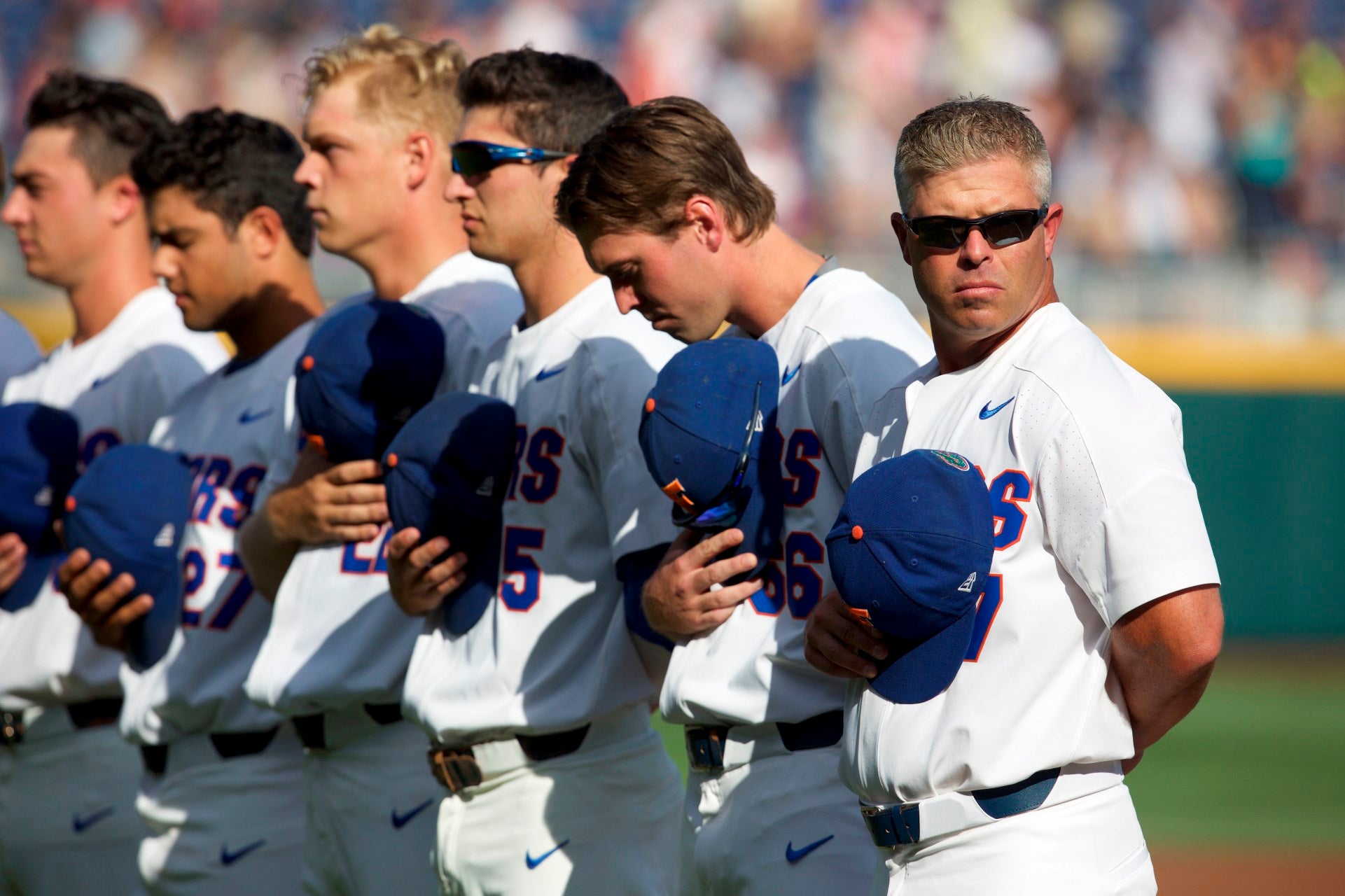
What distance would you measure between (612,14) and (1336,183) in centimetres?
638

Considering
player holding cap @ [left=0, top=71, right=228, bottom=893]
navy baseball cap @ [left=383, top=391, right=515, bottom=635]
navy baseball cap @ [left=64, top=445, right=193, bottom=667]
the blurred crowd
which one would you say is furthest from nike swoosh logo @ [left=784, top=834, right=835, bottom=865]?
the blurred crowd

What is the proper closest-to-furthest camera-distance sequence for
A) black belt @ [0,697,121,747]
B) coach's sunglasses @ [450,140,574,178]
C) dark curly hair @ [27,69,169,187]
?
coach's sunglasses @ [450,140,574,178], black belt @ [0,697,121,747], dark curly hair @ [27,69,169,187]

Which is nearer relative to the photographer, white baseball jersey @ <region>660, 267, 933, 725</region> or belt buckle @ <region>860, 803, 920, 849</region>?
belt buckle @ <region>860, 803, 920, 849</region>

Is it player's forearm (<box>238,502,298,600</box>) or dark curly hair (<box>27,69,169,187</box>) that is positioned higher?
dark curly hair (<box>27,69,169,187</box>)

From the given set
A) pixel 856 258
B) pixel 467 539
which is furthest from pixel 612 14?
pixel 467 539

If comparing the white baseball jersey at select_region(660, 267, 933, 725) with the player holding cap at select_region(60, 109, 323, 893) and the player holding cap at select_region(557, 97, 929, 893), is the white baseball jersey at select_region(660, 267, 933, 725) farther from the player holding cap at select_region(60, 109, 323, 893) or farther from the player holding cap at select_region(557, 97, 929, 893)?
the player holding cap at select_region(60, 109, 323, 893)

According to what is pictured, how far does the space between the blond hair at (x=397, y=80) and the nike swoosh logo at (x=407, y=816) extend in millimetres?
1722

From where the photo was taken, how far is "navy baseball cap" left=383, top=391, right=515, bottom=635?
310cm

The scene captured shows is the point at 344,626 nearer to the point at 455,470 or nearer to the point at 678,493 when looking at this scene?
the point at 455,470

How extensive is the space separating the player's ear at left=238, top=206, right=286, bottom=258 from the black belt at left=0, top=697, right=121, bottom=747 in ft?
4.67

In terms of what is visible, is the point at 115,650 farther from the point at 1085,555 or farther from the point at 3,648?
the point at 1085,555

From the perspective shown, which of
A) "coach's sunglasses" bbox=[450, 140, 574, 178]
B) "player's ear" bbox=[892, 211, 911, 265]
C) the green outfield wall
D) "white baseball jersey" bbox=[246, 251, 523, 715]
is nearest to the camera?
"player's ear" bbox=[892, 211, 911, 265]

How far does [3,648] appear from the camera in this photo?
4410 mm

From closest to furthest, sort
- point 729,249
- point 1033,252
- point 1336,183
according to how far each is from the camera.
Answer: point 1033,252 < point 729,249 < point 1336,183
